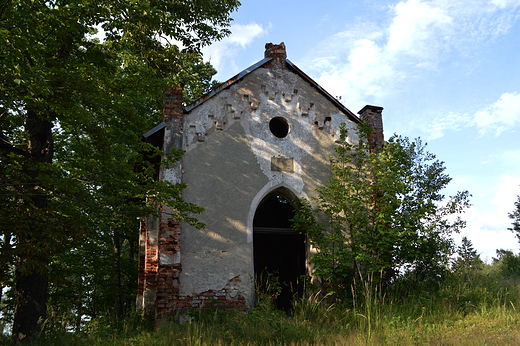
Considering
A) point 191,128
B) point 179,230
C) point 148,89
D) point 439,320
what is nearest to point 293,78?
point 191,128

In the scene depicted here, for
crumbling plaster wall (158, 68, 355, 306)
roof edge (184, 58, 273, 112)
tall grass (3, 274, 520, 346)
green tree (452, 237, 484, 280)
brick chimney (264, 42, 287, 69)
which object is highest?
brick chimney (264, 42, 287, 69)

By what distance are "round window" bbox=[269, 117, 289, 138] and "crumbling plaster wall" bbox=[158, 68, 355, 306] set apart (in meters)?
0.18

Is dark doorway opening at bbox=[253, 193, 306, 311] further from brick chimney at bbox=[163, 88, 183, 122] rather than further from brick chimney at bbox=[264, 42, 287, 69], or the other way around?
brick chimney at bbox=[163, 88, 183, 122]

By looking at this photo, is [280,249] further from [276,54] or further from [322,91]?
[276,54]

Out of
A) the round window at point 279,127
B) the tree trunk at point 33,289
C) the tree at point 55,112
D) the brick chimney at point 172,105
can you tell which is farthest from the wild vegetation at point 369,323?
the brick chimney at point 172,105

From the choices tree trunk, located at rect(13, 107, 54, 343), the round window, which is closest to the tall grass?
tree trunk, located at rect(13, 107, 54, 343)

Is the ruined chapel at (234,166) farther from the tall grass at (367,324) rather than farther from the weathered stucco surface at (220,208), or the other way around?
the tall grass at (367,324)

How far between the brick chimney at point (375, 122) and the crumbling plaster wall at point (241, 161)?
25.3 inches

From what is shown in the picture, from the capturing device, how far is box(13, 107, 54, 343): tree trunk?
8.16 m

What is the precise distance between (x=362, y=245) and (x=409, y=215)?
1.32 metres

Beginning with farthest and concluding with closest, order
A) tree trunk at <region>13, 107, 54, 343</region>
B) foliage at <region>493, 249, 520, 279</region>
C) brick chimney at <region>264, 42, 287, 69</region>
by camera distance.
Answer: foliage at <region>493, 249, 520, 279</region> < brick chimney at <region>264, 42, 287, 69</region> < tree trunk at <region>13, 107, 54, 343</region>

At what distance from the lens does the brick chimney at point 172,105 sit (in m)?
9.32

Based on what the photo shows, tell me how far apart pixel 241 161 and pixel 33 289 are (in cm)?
546

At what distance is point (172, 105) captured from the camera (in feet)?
30.8
